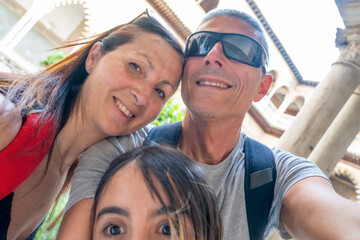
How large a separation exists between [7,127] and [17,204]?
53 centimetres

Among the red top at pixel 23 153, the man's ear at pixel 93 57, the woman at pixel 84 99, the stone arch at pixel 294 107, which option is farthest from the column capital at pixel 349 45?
the stone arch at pixel 294 107

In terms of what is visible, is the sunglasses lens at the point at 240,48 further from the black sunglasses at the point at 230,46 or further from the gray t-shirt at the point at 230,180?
the gray t-shirt at the point at 230,180

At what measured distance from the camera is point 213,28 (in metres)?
1.95

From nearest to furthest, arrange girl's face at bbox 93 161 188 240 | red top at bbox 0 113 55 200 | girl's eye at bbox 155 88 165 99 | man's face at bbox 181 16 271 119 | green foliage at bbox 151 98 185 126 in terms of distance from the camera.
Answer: girl's face at bbox 93 161 188 240 → red top at bbox 0 113 55 200 → girl's eye at bbox 155 88 165 99 → man's face at bbox 181 16 271 119 → green foliage at bbox 151 98 185 126

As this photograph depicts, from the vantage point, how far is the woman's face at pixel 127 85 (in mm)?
1464

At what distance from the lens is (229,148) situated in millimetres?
1872

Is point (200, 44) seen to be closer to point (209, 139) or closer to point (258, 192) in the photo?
point (209, 139)

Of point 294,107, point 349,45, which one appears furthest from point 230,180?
point 294,107

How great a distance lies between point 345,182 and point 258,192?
12.2m

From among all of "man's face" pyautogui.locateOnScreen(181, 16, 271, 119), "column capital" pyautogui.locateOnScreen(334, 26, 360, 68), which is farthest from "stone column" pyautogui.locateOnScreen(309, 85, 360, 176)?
"man's face" pyautogui.locateOnScreen(181, 16, 271, 119)

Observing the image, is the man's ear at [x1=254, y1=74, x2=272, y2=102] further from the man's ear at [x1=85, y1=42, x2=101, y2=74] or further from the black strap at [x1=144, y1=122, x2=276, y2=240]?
the man's ear at [x1=85, y1=42, x2=101, y2=74]

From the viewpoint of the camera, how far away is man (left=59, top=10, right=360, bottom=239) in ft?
4.19

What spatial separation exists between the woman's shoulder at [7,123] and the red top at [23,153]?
0.02 meters

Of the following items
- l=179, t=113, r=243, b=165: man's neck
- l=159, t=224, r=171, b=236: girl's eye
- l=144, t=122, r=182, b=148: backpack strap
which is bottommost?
l=179, t=113, r=243, b=165: man's neck
